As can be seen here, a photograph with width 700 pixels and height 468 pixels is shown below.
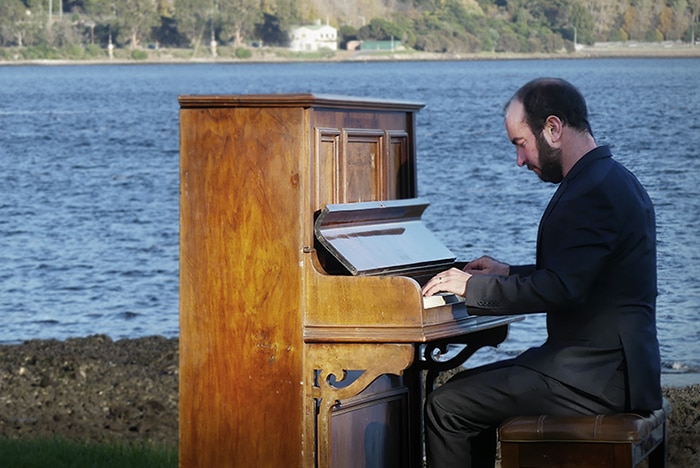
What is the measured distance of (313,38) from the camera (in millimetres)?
137875

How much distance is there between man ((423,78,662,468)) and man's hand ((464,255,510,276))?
0.28 m

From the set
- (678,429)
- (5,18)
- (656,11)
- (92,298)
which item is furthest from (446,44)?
(678,429)

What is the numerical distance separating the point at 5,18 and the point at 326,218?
12866 cm

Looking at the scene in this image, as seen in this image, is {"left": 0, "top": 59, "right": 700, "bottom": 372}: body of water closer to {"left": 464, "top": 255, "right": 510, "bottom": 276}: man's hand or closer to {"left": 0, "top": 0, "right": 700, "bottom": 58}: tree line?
{"left": 464, "top": 255, "right": 510, "bottom": 276}: man's hand

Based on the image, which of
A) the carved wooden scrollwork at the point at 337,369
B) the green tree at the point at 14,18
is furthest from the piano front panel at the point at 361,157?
the green tree at the point at 14,18

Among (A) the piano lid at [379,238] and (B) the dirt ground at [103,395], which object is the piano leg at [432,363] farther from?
(B) the dirt ground at [103,395]

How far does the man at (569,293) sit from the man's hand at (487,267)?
28 centimetres

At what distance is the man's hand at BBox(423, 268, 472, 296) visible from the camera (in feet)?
15.6

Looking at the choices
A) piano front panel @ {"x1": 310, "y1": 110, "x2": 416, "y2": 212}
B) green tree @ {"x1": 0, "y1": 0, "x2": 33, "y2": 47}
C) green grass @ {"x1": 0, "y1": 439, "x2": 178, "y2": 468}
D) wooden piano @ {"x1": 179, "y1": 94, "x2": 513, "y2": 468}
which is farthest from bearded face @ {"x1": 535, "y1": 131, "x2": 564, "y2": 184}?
green tree @ {"x1": 0, "y1": 0, "x2": 33, "y2": 47}

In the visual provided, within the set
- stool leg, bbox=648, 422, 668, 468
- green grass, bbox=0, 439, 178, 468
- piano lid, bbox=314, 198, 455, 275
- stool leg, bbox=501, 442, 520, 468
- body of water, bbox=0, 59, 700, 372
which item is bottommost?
body of water, bbox=0, 59, 700, 372

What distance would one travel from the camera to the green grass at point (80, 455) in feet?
20.9

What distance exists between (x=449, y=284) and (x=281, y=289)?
2.01 feet

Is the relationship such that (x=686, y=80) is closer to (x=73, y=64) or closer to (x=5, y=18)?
(x=5, y=18)

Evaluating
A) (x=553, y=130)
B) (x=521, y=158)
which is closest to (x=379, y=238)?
(x=521, y=158)
